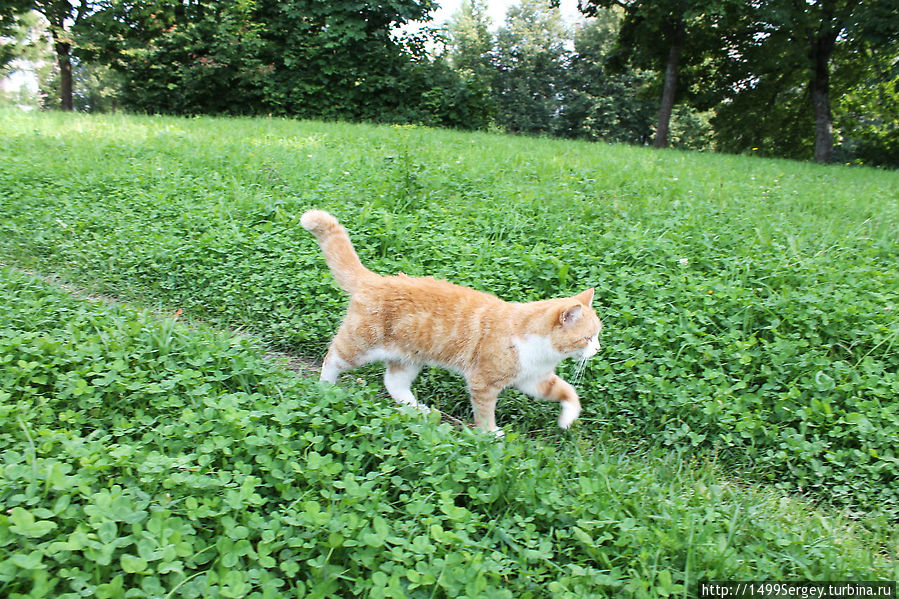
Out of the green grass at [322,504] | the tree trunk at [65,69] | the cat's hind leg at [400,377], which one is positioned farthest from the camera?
the tree trunk at [65,69]

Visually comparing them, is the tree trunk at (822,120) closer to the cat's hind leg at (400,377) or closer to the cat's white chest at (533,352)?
the cat's white chest at (533,352)

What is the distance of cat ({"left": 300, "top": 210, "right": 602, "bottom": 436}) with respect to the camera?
150 inches

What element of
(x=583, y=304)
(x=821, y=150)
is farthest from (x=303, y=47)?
(x=583, y=304)

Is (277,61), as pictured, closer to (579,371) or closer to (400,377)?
(400,377)

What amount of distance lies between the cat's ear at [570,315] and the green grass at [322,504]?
0.81 metres

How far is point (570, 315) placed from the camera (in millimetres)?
3691

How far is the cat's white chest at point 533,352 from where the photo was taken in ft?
12.4

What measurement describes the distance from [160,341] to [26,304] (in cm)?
149

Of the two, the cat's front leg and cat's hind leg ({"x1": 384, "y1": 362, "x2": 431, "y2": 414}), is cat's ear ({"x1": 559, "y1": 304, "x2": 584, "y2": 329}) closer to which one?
the cat's front leg

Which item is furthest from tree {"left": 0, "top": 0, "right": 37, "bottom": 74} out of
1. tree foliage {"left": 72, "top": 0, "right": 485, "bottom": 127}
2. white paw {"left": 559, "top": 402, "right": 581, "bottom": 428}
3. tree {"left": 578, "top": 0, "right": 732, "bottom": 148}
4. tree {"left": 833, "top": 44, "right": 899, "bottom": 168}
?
tree {"left": 833, "top": 44, "right": 899, "bottom": 168}

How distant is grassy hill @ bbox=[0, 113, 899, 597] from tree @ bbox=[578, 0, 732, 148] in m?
13.9

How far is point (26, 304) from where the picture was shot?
438cm

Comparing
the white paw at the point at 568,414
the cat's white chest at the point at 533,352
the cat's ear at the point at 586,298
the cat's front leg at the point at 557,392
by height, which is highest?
the cat's ear at the point at 586,298

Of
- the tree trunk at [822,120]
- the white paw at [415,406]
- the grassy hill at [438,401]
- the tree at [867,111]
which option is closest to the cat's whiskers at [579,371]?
the grassy hill at [438,401]
